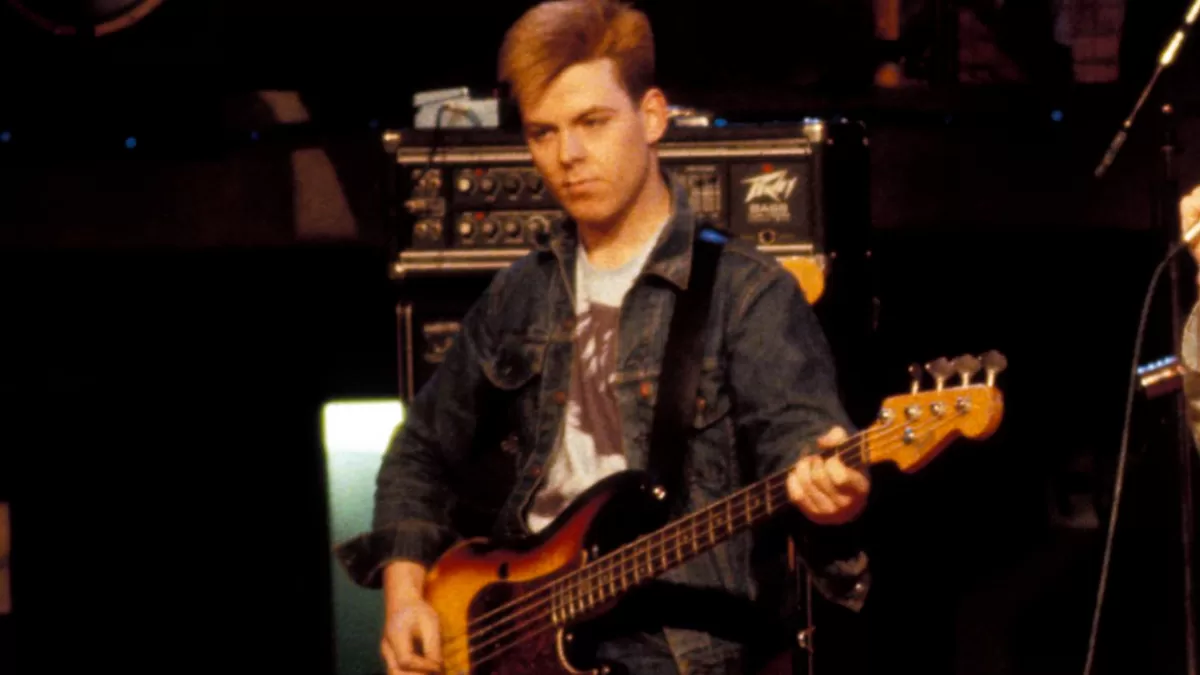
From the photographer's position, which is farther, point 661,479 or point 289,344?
point 289,344

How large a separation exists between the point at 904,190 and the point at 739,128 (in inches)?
28.8

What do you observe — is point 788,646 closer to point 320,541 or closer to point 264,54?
point 320,541

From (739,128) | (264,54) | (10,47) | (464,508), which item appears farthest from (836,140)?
(10,47)

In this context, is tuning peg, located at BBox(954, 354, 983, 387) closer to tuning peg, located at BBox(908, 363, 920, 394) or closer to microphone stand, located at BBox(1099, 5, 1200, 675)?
tuning peg, located at BBox(908, 363, 920, 394)

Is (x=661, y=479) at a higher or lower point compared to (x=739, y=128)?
lower

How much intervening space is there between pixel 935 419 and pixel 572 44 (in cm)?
94

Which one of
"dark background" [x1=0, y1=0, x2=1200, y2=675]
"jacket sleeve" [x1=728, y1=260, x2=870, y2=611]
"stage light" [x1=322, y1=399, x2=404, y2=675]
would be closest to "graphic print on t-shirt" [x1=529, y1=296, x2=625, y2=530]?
"jacket sleeve" [x1=728, y1=260, x2=870, y2=611]

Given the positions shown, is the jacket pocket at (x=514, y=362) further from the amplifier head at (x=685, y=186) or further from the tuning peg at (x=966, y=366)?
the tuning peg at (x=966, y=366)

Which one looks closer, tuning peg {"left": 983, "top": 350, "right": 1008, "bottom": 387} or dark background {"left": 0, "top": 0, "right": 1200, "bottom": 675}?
tuning peg {"left": 983, "top": 350, "right": 1008, "bottom": 387}


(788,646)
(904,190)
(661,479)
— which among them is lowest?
(788,646)

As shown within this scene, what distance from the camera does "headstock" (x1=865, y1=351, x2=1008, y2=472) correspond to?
2.27 metres

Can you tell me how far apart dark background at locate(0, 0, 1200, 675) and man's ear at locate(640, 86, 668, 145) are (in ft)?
2.85

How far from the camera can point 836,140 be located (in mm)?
3484

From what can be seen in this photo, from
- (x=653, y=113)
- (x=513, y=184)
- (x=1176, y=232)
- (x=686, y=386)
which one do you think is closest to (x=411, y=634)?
(x=686, y=386)
